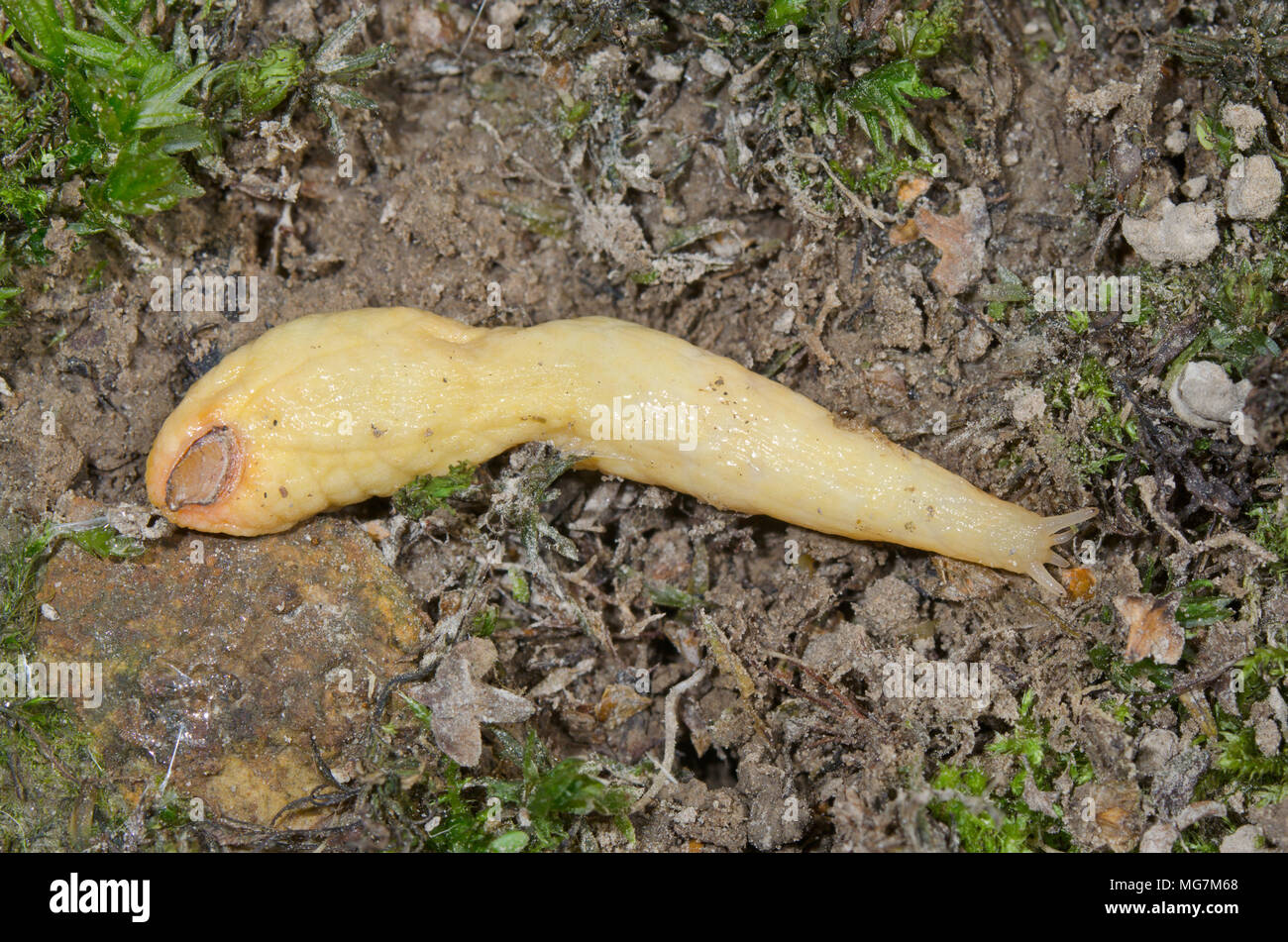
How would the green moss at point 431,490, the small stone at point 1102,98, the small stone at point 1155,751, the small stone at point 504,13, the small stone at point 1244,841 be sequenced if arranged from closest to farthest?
the small stone at point 1244,841 → the small stone at point 1155,751 → the green moss at point 431,490 → the small stone at point 1102,98 → the small stone at point 504,13

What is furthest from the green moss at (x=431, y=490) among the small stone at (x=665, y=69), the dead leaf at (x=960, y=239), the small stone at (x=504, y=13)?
the dead leaf at (x=960, y=239)

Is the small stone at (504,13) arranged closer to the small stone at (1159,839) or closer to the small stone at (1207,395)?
the small stone at (1207,395)

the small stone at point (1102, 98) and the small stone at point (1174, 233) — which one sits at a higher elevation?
the small stone at point (1102, 98)

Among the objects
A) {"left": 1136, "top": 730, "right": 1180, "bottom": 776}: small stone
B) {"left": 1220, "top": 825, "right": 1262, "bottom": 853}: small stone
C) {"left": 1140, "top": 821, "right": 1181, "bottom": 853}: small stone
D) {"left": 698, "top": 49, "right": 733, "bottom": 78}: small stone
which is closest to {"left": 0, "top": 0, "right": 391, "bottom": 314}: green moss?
{"left": 698, "top": 49, "right": 733, "bottom": 78}: small stone

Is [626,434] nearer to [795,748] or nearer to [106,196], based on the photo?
[795,748]

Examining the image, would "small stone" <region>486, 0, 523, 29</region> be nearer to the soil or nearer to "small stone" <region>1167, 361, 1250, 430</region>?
the soil

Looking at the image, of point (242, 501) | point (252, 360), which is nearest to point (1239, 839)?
point (242, 501)
